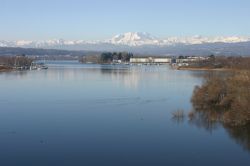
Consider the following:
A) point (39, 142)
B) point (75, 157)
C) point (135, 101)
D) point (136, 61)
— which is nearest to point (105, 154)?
point (75, 157)

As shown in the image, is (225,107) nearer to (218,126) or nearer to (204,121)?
(204,121)

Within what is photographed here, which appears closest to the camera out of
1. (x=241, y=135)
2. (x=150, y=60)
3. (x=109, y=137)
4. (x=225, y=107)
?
(x=109, y=137)

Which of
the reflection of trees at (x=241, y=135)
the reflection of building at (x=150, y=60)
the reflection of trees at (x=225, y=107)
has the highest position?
the reflection of trees at (x=225, y=107)

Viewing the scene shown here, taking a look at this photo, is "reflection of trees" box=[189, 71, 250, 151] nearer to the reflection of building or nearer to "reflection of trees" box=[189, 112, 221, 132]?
"reflection of trees" box=[189, 112, 221, 132]

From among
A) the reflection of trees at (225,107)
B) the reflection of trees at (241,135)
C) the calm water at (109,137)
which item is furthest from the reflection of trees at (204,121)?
the reflection of trees at (241,135)

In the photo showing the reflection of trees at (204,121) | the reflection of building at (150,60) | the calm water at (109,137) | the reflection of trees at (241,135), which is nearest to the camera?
the calm water at (109,137)

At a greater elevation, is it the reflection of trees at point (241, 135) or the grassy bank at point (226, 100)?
the grassy bank at point (226, 100)

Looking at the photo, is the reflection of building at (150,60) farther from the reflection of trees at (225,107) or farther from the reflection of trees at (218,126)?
the reflection of trees at (218,126)

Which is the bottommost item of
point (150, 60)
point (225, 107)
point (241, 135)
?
point (150, 60)

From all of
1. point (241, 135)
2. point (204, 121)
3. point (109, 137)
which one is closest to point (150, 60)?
point (204, 121)

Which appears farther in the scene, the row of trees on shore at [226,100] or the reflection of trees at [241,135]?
the row of trees on shore at [226,100]

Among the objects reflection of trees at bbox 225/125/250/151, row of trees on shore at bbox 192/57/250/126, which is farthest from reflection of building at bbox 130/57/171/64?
reflection of trees at bbox 225/125/250/151

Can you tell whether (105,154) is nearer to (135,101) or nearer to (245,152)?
(245,152)

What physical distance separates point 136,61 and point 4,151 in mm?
72838
